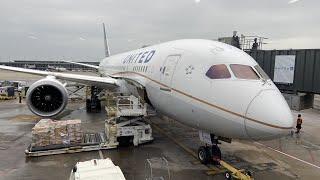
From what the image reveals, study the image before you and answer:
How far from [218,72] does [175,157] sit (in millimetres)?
5200

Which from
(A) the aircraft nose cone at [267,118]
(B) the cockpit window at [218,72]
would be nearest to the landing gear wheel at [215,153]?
(A) the aircraft nose cone at [267,118]

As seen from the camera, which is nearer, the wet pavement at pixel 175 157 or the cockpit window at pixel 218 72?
the cockpit window at pixel 218 72

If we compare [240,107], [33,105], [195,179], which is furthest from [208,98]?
[33,105]

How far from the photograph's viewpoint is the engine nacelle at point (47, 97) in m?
18.8

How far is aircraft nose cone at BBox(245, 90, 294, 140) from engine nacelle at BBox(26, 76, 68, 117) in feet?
40.2

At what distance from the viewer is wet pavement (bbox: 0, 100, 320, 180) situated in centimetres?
1252

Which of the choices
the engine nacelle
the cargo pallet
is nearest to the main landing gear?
the cargo pallet

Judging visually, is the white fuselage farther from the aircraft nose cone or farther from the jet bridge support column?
the jet bridge support column

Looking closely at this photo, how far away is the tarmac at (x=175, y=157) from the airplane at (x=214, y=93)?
1714 mm

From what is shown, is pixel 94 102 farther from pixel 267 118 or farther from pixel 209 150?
pixel 267 118

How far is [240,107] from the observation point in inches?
393

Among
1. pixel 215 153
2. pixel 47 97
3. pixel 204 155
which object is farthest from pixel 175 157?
pixel 47 97

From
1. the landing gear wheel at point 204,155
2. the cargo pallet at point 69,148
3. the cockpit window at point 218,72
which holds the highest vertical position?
the cockpit window at point 218,72

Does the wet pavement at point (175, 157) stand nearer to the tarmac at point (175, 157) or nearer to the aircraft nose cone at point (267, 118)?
the tarmac at point (175, 157)
